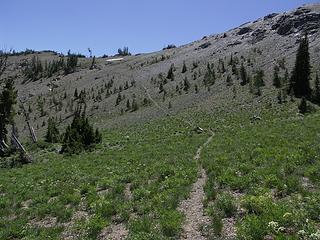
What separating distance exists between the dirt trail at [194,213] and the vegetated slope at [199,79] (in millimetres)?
49259

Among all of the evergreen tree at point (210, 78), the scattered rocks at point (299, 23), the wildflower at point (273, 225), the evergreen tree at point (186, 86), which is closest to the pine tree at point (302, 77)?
the evergreen tree at point (210, 78)

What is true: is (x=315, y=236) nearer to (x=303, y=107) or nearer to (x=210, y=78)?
(x=303, y=107)

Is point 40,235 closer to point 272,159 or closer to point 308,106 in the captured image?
point 272,159

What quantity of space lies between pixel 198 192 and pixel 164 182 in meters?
2.36

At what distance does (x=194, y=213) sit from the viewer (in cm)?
1555

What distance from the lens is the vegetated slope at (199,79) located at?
81125 mm

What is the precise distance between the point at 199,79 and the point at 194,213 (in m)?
86.4

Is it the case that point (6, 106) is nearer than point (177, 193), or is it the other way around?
point (177, 193)

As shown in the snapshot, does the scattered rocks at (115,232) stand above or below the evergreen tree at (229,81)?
above

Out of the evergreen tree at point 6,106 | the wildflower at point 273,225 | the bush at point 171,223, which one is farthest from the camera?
the evergreen tree at point 6,106

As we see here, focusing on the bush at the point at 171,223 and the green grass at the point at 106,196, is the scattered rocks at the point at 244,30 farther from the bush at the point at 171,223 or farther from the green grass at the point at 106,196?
the bush at the point at 171,223

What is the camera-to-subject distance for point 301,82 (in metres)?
65.9

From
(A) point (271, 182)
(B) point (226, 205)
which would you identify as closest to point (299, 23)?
(A) point (271, 182)

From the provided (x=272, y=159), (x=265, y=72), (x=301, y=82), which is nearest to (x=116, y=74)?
(x=265, y=72)
